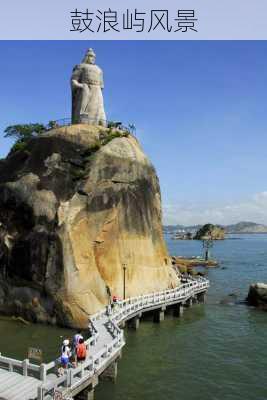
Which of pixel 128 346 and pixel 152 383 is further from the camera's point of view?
pixel 128 346

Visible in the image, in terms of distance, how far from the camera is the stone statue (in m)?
45.3

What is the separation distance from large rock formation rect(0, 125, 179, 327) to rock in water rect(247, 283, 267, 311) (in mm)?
9621

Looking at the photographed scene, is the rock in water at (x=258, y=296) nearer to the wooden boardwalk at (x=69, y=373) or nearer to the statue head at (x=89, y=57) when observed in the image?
the wooden boardwalk at (x=69, y=373)

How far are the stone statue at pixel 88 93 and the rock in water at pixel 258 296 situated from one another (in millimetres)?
23792

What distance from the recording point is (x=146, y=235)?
138 feet

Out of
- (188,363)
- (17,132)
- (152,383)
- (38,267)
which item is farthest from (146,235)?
(17,132)

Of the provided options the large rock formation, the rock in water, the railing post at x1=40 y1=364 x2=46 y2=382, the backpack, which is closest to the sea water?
the rock in water

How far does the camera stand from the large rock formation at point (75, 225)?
1367 inches

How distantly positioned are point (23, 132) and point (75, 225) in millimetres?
20962

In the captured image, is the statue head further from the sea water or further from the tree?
the sea water

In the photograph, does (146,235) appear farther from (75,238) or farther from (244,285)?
(244,285)

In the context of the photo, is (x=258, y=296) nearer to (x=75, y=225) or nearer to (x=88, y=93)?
(x=75, y=225)

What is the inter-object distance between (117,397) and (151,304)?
625 inches

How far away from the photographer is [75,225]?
35.8m
